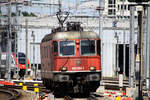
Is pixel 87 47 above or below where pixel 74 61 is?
above

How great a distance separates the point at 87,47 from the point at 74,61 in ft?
3.29

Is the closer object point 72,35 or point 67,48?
point 67,48

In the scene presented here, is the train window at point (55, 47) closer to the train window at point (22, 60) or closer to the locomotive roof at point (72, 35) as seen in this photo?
the locomotive roof at point (72, 35)

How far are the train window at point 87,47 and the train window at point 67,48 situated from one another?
50 centimetres

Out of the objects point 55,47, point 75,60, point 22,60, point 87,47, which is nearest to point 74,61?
point 75,60

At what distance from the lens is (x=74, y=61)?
20.0 meters

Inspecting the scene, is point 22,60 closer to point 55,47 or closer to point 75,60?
point 55,47

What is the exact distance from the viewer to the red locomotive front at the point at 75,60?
1989 centimetres

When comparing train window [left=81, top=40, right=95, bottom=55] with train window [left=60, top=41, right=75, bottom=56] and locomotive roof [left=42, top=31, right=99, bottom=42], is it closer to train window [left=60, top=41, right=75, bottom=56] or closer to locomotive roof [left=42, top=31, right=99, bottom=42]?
locomotive roof [left=42, top=31, right=99, bottom=42]

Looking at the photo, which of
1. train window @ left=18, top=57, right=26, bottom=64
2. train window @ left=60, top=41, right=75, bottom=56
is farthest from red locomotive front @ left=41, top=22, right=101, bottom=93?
train window @ left=18, top=57, right=26, bottom=64

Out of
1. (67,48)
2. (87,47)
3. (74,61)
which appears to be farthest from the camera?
(87,47)

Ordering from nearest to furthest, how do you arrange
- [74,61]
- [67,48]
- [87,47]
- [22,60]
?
[74,61], [67,48], [87,47], [22,60]

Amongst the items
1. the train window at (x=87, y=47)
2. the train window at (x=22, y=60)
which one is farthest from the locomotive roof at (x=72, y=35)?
the train window at (x=22, y=60)

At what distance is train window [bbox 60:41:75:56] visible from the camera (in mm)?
20100
